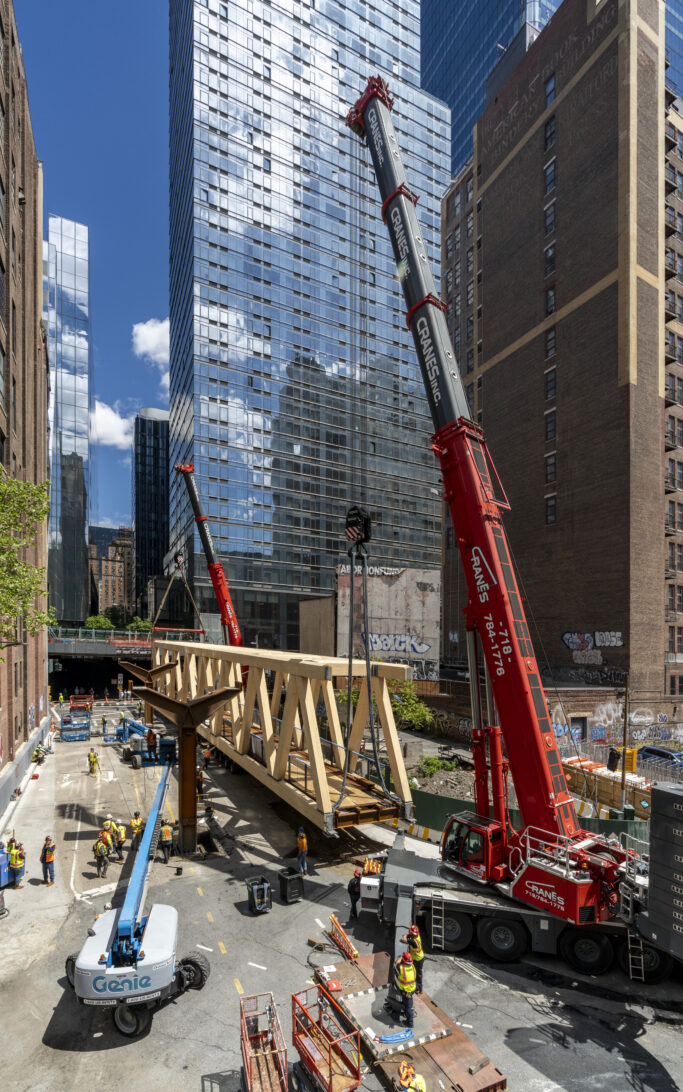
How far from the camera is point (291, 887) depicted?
16156 mm

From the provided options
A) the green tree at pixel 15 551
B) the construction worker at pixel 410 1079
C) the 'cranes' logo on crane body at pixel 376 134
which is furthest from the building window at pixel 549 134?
the construction worker at pixel 410 1079

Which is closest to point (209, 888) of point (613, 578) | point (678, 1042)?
point (678, 1042)

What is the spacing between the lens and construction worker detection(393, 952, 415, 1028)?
411 inches

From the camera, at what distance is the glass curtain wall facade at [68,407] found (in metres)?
103

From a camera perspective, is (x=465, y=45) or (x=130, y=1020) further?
(x=465, y=45)

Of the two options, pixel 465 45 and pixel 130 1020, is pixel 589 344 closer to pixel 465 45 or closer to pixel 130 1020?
pixel 130 1020

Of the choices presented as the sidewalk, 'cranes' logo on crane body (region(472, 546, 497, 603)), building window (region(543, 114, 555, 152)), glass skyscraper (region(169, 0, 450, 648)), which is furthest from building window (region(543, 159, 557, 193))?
the sidewalk

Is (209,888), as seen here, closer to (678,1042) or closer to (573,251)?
(678,1042)

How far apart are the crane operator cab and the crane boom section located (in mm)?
1121

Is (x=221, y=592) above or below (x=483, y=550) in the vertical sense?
below

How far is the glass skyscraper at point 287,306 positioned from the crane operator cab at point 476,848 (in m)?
53.3

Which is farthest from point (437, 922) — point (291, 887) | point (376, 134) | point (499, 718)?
point (376, 134)

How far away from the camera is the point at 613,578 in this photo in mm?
45719

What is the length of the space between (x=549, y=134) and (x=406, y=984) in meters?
66.1
